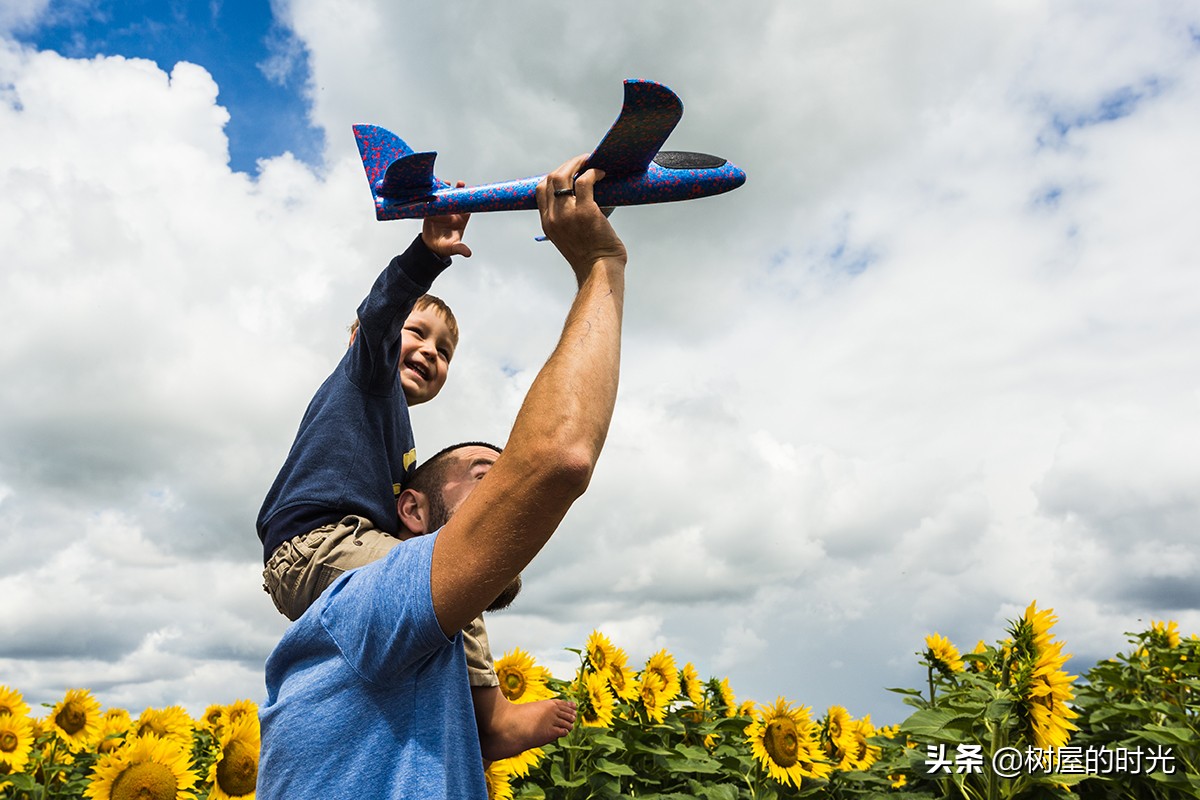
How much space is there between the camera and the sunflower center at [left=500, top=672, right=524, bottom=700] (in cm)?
399

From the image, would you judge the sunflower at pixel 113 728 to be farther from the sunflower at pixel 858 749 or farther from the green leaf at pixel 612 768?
the sunflower at pixel 858 749

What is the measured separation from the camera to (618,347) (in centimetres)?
163

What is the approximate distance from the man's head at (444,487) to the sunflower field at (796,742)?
141 centimetres

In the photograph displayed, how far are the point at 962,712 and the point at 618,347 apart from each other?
2836 millimetres

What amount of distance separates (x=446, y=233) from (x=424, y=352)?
3.95 feet

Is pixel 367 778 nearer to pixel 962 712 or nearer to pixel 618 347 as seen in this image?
pixel 618 347

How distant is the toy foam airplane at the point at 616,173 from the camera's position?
1.93 m

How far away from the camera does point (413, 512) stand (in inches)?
112

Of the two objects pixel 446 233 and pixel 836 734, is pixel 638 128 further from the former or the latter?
pixel 836 734

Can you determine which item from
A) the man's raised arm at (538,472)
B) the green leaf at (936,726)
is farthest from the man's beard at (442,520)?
the green leaf at (936,726)

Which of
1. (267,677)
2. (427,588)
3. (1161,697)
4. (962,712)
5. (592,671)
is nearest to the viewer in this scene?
(427,588)

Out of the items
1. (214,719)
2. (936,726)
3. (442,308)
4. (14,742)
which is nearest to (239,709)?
(214,719)

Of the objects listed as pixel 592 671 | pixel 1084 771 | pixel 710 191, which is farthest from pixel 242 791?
pixel 1084 771

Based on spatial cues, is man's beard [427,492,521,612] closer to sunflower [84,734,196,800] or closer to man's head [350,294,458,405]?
man's head [350,294,458,405]
